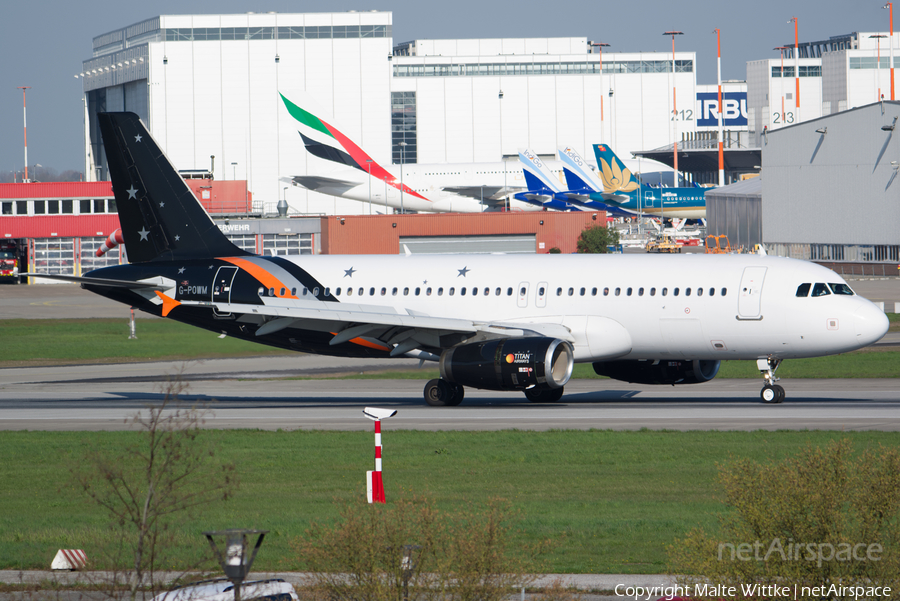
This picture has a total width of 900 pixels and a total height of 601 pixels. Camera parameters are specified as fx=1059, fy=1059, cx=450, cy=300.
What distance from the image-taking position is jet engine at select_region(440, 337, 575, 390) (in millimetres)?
28469

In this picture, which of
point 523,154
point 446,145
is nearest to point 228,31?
point 446,145

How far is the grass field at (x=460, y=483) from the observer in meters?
14.9

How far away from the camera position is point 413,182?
134625mm

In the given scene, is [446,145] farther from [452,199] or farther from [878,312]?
[878,312]

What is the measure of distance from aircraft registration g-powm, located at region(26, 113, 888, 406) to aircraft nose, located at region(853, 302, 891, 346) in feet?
0.12

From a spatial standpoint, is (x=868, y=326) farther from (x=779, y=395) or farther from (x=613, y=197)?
(x=613, y=197)

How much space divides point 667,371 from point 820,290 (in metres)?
5.24

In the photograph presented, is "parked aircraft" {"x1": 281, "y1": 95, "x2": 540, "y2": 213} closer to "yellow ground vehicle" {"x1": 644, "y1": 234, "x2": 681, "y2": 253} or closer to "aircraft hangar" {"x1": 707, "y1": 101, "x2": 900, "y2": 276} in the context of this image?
"yellow ground vehicle" {"x1": 644, "y1": 234, "x2": 681, "y2": 253}

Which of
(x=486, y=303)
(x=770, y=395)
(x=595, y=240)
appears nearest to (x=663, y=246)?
(x=595, y=240)

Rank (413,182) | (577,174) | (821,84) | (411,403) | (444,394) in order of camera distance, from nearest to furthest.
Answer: (444,394) → (411,403) → (577,174) → (413,182) → (821,84)

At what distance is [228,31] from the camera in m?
147

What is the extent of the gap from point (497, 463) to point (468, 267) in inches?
468

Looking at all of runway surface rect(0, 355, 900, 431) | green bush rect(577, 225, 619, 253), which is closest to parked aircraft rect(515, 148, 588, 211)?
green bush rect(577, 225, 619, 253)

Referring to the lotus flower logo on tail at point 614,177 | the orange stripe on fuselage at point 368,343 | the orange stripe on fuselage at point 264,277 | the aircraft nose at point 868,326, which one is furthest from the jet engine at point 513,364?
the lotus flower logo on tail at point 614,177
